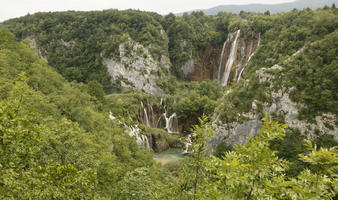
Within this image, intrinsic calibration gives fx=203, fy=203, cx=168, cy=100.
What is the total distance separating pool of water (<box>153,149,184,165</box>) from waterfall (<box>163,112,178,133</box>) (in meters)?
7.55

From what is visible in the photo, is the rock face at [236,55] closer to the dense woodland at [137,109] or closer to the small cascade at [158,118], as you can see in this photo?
the dense woodland at [137,109]

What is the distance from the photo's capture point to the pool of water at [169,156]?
31175mm

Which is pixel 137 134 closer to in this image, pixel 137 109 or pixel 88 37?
pixel 137 109

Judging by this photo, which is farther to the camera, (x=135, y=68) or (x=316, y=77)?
(x=135, y=68)

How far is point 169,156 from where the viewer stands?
33.1 meters

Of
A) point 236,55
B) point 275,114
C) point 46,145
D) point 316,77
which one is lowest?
point 275,114

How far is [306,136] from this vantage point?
76.3ft

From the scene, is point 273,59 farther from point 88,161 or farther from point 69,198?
point 69,198

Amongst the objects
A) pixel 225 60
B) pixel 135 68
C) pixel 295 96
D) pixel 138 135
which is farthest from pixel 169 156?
pixel 225 60

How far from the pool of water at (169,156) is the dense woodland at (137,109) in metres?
2.44

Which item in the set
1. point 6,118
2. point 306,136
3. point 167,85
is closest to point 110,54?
point 167,85

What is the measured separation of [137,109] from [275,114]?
77.3 ft

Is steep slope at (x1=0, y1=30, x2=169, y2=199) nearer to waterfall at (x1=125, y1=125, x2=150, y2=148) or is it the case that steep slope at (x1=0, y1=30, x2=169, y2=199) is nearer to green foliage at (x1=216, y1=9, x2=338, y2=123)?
waterfall at (x1=125, y1=125, x2=150, y2=148)

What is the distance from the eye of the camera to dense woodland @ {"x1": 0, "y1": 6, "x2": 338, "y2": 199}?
13.1ft
